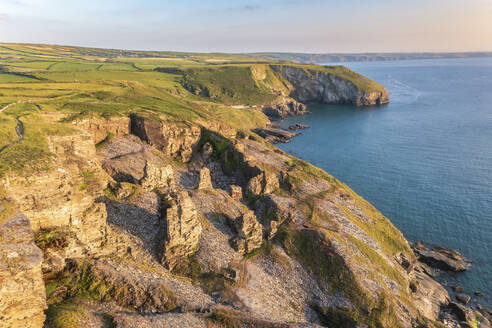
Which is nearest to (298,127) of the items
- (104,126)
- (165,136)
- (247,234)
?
(165,136)

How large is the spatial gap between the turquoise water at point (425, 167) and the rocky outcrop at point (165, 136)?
5917 cm

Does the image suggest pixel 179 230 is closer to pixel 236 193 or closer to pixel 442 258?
pixel 236 193

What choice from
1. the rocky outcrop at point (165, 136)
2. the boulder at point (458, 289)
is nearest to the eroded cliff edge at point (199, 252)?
the boulder at point (458, 289)

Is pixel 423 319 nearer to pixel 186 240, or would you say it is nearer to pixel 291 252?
pixel 291 252

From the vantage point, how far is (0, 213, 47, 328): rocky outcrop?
23156 millimetres

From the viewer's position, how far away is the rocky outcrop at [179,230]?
4006cm

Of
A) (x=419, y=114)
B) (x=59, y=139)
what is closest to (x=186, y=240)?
(x=59, y=139)

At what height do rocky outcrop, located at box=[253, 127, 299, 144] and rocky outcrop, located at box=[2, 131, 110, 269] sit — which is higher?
rocky outcrop, located at box=[2, 131, 110, 269]

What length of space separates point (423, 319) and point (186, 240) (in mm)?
41231

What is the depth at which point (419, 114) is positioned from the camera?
184m

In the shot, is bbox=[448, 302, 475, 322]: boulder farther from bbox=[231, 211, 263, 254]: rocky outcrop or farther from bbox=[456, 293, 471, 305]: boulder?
bbox=[231, 211, 263, 254]: rocky outcrop

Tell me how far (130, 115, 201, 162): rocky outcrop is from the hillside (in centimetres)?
40

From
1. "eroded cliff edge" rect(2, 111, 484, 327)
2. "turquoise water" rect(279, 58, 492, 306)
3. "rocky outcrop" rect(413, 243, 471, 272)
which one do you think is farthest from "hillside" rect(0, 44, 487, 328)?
"turquoise water" rect(279, 58, 492, 306)

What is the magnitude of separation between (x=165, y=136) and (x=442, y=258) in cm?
7724
